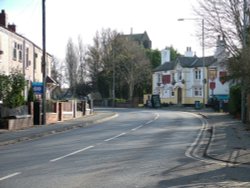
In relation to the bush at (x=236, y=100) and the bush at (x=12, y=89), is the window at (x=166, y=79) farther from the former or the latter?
the bush at (x=12, y=89)

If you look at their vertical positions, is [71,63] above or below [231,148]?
above

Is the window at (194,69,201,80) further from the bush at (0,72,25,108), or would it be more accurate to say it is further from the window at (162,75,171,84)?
the bush at (0,72,25,108)

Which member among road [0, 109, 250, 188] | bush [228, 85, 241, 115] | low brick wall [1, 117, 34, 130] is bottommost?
road [0, 109, 250, 188]

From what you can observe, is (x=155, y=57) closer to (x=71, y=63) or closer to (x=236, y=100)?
(x=71, y=63)

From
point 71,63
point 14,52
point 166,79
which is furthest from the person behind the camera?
point 71,63

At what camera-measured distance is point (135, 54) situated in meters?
89.6

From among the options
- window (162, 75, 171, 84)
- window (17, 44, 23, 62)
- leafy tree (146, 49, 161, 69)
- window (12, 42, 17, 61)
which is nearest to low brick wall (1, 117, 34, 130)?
window (12, 42, 17, 61)

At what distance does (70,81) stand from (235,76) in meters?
77.7

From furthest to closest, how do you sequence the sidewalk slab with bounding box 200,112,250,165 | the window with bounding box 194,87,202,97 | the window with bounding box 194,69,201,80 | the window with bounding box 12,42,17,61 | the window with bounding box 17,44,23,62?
the window with bounding box 194,69,201,80 < the window with bounding box 194,87,202,97 < the window with bounding box 17,44,23,62 < the window with bounding box 12,42,17,61 < the sidewalk slab with bounding box 200,112,250,165

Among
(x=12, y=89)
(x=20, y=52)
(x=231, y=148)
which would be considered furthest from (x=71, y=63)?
(x=231, y=148)

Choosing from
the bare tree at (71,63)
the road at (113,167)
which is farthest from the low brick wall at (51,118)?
the bare tree at (71,63)

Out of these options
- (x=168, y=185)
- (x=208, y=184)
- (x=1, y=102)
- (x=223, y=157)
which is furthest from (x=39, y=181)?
(x=1, y=102)

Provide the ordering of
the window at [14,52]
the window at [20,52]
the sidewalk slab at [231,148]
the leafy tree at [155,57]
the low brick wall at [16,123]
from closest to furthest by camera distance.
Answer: the sidewalk slab at [231,148] < the low brick wall at [16,123] < the window at [14,52] < the window at [20,52] < the leafy tree at [155,57]

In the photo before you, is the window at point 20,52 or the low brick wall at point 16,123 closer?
the low brick wall at point 16,123
